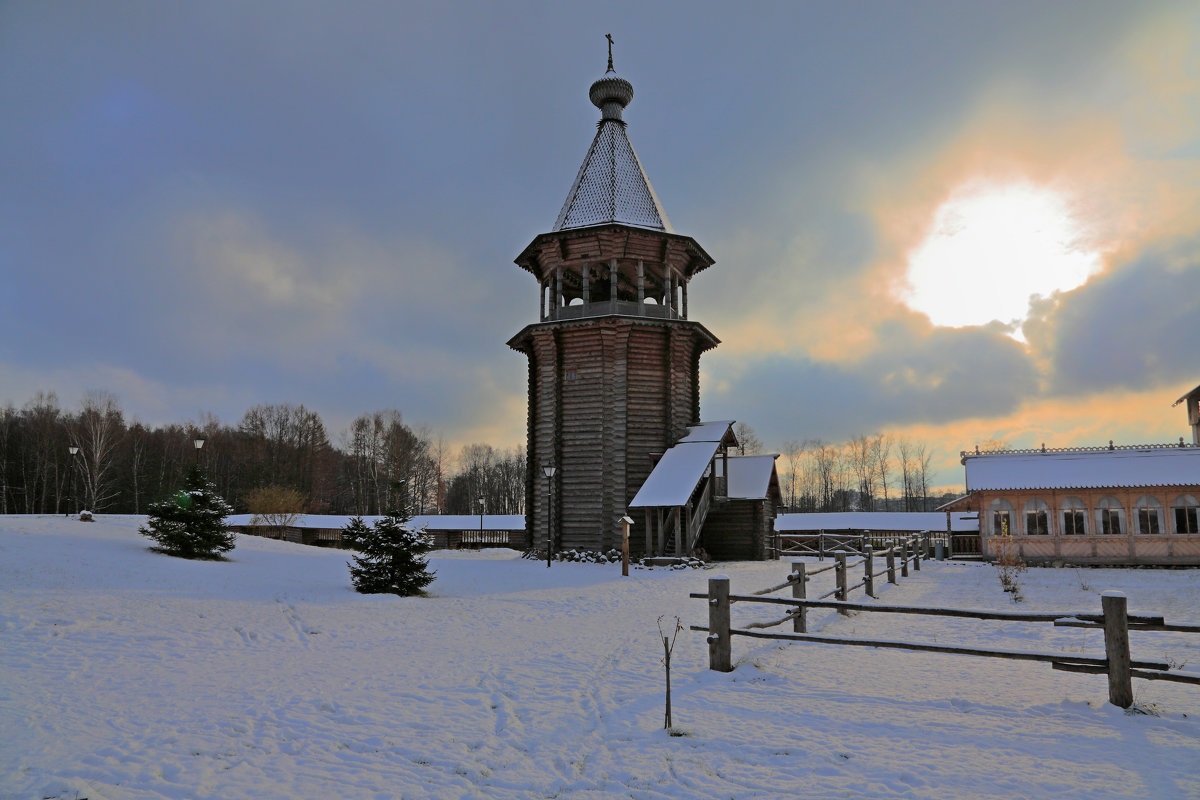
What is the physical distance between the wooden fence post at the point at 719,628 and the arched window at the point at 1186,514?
1030 inches

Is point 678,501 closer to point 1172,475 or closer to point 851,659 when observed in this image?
point 851,659

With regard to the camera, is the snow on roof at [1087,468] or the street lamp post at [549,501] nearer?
the street lamp post at [549,501]

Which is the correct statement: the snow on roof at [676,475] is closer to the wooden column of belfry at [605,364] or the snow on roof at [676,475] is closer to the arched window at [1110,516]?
the wooden column of belfry at [605,364]

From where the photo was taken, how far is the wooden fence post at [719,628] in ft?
28.4

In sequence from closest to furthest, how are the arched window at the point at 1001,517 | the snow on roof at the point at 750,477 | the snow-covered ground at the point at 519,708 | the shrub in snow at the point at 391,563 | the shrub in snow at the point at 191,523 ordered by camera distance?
the snow-covered ground at the point at 519,708
the shrub in snow at the point at 391,563
the shrub in snow at the point at 191,523
the arched window at the point at 1001,517
the snow on roof at the point at 750,477

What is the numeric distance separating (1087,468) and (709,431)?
1496 cm

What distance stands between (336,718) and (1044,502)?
2850cm

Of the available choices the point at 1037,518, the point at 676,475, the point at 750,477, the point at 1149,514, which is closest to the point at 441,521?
the point at 750,477

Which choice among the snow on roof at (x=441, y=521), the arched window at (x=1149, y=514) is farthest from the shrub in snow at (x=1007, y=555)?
the snow on roof at (x=441, y=521)

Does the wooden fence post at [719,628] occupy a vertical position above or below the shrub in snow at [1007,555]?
above

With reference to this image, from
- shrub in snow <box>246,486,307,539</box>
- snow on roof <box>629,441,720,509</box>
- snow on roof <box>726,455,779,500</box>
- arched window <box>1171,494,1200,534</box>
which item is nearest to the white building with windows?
arched window <box>1171,494,1200,534</box>

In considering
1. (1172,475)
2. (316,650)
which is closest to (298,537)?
(316,650)

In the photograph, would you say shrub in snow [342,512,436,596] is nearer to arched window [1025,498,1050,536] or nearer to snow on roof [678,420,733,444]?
snow on roof [678,420,733,444]

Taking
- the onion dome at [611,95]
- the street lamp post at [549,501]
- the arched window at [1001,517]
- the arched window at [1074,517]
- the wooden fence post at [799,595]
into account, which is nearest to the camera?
the wooden fence post at [799,595]
